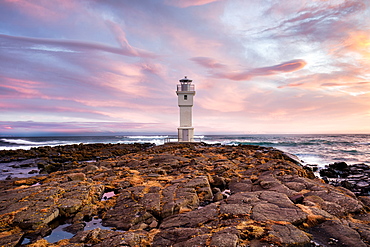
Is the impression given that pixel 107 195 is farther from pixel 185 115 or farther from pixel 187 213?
pixel 185 115

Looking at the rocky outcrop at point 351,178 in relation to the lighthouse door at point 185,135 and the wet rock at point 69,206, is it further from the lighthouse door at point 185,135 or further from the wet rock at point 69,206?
the lighthouse door at point 185,135

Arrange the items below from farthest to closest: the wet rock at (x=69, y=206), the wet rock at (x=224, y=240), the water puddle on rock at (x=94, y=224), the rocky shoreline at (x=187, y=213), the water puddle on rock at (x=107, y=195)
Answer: the water puddle on rock at (x=107, y=195) → the wet rock at (x=69, y=206) → the water puddle on rock at (x=94, y=224) → the rocky shoreline at (x=187, y=213) → the wet rock at (x=224, y=240)

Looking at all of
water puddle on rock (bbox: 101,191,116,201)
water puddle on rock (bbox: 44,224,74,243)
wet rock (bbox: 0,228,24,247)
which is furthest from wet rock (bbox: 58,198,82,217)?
wet rock (bbox: 0,228,24,247)

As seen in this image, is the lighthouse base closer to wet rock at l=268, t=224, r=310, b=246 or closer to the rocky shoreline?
the rocky shoreline

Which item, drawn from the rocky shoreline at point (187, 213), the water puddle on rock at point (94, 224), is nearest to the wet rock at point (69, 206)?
the rocky shoreline at point (187, 213)

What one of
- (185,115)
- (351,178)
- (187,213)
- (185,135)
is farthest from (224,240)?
(185,115)

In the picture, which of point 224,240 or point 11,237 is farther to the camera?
point 11,237

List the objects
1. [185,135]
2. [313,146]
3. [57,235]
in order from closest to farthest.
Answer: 1. [57,235]
2. [185,135]
3. [313,146]

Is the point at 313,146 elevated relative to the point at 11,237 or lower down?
lower down

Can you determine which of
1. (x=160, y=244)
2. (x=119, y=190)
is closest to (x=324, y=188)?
(x=160, y=244)

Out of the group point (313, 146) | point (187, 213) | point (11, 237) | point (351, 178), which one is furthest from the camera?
point (313, 146)

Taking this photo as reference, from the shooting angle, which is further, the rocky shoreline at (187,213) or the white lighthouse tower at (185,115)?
the white lighthouse tower at (185,115)

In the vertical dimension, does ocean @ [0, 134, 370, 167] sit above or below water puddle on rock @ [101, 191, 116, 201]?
below

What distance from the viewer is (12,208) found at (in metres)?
5.46
